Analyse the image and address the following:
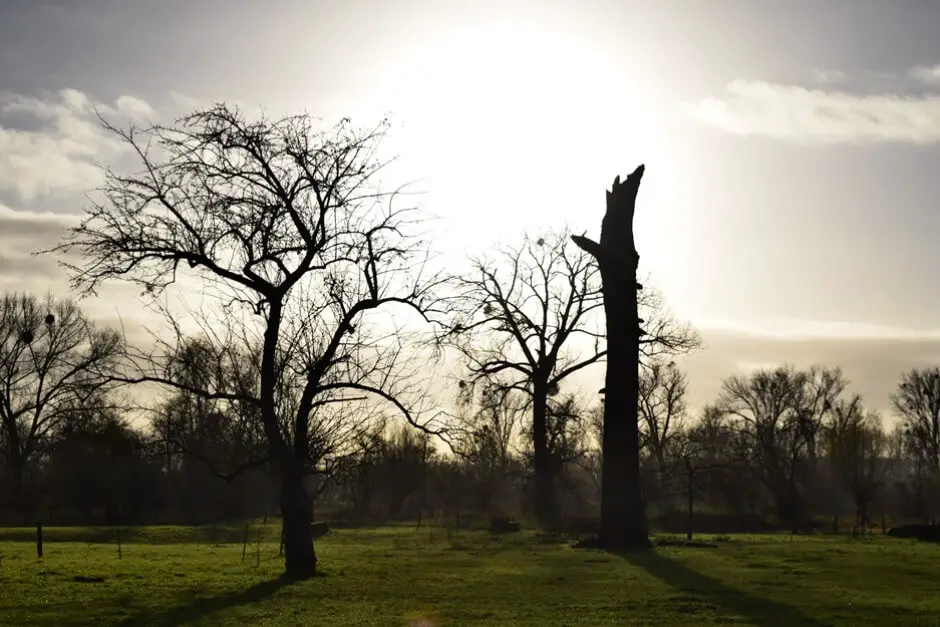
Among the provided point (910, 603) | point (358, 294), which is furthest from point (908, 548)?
point (358, 294)

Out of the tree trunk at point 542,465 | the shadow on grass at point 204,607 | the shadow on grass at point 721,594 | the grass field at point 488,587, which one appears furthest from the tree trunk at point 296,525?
the tree trunk at point 542,465

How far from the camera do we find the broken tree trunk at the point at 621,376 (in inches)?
1217

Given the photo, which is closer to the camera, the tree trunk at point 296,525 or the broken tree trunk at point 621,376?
the tree trunk at point 296,525

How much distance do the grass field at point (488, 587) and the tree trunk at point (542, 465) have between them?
45.5 feet

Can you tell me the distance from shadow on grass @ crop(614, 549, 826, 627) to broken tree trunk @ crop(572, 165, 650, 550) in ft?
12.1

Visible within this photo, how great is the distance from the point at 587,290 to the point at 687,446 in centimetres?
3567

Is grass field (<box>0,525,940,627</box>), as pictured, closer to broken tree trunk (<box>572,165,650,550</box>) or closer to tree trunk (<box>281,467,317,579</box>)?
tree trunk (<box>281,467,317,579</box>)

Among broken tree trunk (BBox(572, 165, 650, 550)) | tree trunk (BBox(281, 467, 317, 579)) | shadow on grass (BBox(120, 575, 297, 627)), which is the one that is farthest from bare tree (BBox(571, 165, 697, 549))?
shadow on grass (BBox(120, 575, 297, 627))

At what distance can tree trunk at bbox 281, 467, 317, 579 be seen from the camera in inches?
879

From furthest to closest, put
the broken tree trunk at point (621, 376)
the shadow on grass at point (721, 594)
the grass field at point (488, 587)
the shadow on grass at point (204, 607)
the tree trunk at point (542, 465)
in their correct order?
the tree trunk at point (542, 465)
the broken tree trunk at point (621, 376)
the grass field at point (488, 587)
the shadow on grass at point (204, 607)
the shadow on grass at point (721, 594)

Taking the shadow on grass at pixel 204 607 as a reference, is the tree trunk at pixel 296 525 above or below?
above

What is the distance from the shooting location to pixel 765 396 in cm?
8262

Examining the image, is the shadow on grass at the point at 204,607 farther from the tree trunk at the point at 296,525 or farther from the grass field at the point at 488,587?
the tree trunk at the point at 296,525

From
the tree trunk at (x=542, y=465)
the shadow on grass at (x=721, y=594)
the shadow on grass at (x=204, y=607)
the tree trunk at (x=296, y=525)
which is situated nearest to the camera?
the shadow on grass at (x=721, y=594)
